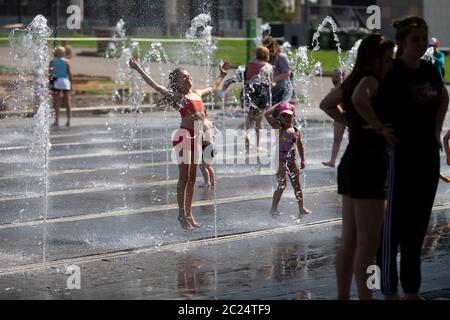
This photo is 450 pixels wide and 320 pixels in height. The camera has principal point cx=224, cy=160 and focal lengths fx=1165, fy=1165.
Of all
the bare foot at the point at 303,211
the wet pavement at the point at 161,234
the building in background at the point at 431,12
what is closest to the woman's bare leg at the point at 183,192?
the wet pavement at the point at 161,234

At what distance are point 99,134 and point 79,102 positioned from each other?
228 inches

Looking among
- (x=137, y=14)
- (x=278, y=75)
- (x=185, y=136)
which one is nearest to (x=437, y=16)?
(x=137, y=14)

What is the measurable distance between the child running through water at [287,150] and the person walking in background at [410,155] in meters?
3.93

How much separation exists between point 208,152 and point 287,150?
1.60 meters

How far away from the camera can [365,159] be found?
6.89 meters

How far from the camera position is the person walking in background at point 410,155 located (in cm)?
712

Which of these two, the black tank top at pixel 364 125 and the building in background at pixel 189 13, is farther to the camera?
the building in background at pixel 189 13

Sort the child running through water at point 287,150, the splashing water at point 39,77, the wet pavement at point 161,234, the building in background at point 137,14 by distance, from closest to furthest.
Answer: the wet pavement at point 161,234 < the child running through water at point 287,150 < the splashing water at point 39,77 < the building in background at point 137,14

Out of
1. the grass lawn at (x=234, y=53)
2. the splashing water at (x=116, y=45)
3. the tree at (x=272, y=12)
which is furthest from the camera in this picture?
the tree at (x=272, y=12)

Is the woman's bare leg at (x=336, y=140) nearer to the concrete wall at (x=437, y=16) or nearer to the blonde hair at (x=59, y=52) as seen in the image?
the blonde hair at (x=59, y=52)

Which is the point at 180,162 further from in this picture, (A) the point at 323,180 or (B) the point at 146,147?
(B) the point at 146,147

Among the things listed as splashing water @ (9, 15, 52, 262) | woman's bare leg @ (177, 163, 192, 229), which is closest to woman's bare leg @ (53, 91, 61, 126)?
splashing water @ (9, 15, 52, 262)

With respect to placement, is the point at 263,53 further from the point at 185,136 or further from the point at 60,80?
the point at 185,136

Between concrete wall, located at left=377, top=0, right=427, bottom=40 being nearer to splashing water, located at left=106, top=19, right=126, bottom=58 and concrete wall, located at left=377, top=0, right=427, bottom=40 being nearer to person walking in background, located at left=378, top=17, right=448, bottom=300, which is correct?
splashing water, located at left=106, top=19, right=126, bottom=58
